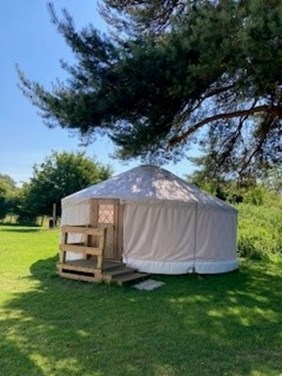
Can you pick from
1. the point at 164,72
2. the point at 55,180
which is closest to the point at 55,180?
the point at 55,180

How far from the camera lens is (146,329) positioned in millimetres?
5051

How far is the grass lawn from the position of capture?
3.90 m

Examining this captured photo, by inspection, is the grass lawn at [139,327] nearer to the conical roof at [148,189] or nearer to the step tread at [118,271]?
the step tread at [118,271]

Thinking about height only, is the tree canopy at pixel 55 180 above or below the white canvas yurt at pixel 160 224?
above

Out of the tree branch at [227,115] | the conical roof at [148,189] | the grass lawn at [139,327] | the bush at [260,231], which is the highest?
the tree branch at [227,115]

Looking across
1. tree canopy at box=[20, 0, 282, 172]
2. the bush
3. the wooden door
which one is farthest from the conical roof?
the bush

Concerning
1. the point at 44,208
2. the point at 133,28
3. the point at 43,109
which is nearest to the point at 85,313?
the point at 43,109

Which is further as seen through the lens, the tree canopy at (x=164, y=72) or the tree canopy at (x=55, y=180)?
the tree canopy at (x=55, y=180)

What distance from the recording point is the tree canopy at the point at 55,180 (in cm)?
2833

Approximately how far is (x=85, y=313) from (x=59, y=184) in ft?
77.1

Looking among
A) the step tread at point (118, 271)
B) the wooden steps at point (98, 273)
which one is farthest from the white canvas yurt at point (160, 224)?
the wooden steps at point (98, 273)

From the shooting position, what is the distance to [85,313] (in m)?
5.68

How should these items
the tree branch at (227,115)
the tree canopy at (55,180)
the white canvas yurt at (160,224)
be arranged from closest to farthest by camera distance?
the tree branch at (227,115) → the white canvas yurt at (160,224) → the tree canopy at (55,180)

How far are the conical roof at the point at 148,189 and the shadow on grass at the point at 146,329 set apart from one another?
1912 mm
